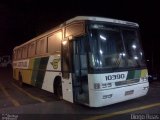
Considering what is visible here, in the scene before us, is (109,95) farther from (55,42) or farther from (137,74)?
(55,42)

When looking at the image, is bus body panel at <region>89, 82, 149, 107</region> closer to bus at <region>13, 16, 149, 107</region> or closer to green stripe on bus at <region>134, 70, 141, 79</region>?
bus at <region>13, 16, 149, 107</region>

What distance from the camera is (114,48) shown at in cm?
877

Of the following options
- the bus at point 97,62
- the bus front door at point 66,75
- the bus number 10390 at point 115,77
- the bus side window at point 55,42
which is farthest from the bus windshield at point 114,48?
the bus side window at point 55,42

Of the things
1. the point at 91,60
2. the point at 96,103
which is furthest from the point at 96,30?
the point at 96,103

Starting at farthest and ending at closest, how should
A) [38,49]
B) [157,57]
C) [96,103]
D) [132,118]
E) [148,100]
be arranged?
[157,57]
[38,49]
[148,100]
[96,103]
[132,118]

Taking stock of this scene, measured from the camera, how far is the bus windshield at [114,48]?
825cm

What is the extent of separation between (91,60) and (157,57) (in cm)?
1264

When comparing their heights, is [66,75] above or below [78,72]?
below

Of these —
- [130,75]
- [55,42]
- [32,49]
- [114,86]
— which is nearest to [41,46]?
[32,49]

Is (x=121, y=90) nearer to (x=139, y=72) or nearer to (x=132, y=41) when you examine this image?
(x=139, y=72)

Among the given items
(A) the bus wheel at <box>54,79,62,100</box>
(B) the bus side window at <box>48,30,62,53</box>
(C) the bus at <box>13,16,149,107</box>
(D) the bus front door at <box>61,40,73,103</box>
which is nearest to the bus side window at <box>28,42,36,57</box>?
(B) the bus side window at <box>48,30,62,53</box>

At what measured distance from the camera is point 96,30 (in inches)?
332

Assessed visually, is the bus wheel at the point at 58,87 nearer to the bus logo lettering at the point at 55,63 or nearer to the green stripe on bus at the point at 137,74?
the bus logo lettering at the point at 55,63

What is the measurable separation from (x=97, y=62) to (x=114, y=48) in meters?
0.98
